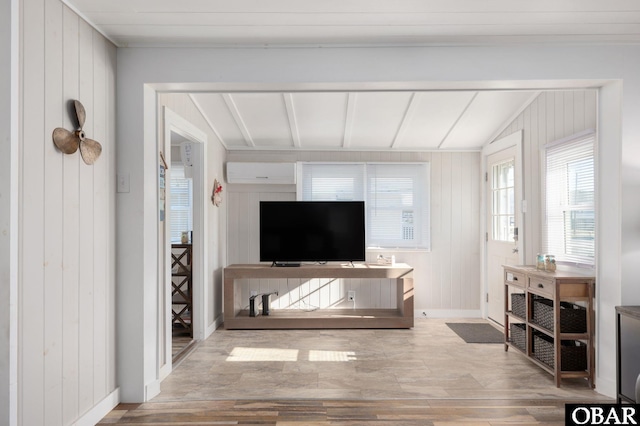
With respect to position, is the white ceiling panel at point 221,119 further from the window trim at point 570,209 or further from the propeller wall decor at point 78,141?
→ the window trim at point 570,209

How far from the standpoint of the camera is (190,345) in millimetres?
4559

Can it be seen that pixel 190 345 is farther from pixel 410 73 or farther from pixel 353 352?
pixel 410 73

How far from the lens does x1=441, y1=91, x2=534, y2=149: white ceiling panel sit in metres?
4.53

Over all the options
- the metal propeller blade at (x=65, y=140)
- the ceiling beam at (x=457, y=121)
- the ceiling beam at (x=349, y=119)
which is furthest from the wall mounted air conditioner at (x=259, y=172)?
the metal propeller blade at (x=65, y=140)

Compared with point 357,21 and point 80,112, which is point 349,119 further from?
point 80,112

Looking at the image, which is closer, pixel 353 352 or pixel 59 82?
pixel 59 82

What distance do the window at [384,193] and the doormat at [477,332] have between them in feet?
3.42

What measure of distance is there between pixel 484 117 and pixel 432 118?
0.55m

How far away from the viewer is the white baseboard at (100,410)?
266cm

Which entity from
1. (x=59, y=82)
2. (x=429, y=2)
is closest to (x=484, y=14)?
(x=429, y=2)

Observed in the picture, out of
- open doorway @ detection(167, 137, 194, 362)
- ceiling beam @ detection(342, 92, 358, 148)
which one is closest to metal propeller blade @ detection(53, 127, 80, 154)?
open doorway @ detection(167, 137, 194, 362)

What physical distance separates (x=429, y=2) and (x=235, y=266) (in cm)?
376

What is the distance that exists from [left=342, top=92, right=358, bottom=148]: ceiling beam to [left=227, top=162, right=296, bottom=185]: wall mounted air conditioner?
74cm

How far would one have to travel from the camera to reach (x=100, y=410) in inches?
112
